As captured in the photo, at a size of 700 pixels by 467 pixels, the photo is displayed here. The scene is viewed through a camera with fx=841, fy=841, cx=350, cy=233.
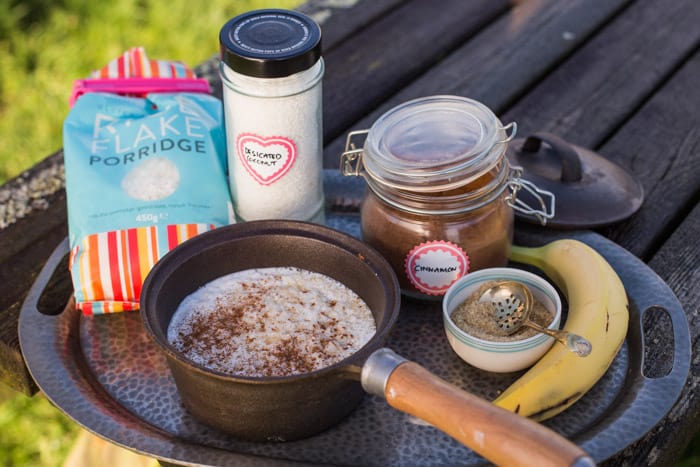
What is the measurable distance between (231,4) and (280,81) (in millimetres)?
2008

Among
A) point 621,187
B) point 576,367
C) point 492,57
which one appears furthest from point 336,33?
point 576,367

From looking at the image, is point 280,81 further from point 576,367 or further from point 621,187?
point 621,187

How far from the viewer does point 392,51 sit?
1896mm

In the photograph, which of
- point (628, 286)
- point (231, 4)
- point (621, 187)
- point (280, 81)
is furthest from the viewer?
point (231, 4)

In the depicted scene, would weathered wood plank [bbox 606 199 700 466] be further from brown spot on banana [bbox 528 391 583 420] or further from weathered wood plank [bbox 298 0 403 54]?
weathered wood plank [bbox 298 0 403 54]

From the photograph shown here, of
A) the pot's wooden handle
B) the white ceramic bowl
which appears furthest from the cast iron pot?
the white ceramic bowl

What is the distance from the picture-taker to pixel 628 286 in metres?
1.24

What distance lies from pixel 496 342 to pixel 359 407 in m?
0.19

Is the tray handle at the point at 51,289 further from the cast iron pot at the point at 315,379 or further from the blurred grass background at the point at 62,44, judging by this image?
the blurred grass background at the point at 62,44

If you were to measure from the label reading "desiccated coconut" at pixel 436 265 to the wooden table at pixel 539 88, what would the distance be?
0.35m

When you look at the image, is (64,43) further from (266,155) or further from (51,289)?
(266,155)

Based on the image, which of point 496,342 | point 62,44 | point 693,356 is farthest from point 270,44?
point 62,44

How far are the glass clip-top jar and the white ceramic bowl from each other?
41 mm

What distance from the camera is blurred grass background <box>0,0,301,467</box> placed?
97.1 inches
